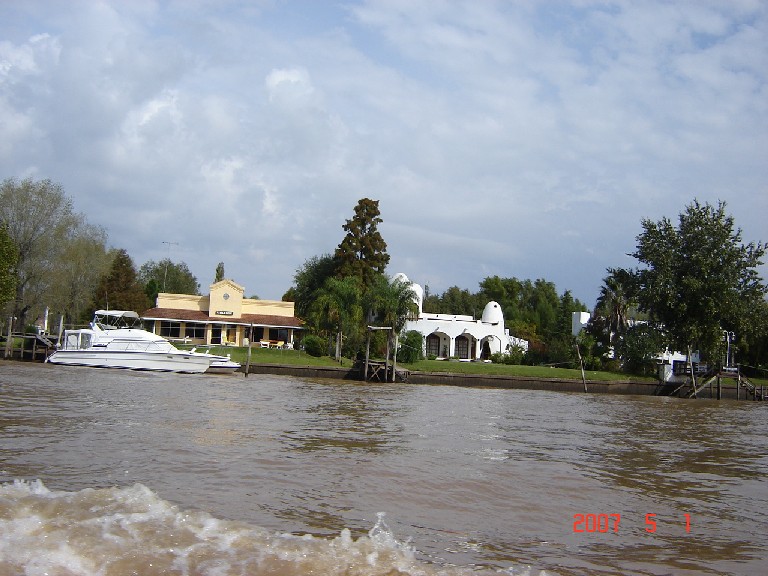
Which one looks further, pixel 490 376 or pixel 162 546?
pixel 490 376

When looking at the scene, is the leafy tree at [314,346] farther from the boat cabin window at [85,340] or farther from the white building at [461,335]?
the boat cabin window at [85,340]

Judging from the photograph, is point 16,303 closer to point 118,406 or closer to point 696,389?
point 118,406

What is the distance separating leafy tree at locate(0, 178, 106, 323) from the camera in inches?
1991

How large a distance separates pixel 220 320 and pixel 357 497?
168 feet

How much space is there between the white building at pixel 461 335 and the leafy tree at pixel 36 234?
26.8m

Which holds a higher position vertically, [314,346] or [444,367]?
[314,346]

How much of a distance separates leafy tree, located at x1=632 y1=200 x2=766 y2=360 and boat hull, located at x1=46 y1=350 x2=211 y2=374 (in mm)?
32586

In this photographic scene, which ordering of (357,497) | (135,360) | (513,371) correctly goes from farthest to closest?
(513,371)
(135,360)
(357,497)

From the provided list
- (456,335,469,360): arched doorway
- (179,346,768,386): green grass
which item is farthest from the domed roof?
(179,346,768,386): green grass

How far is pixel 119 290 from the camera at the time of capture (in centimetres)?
6406

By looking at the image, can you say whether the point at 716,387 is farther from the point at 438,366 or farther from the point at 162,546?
the point at 162,546

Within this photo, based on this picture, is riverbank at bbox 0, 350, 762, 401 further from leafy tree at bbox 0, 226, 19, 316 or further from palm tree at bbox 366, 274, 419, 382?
leafy tree at bbox 0, 226, 19, 316

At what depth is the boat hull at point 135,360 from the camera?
1517 inches

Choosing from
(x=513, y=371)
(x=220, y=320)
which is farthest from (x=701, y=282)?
(x=220, y=320)
